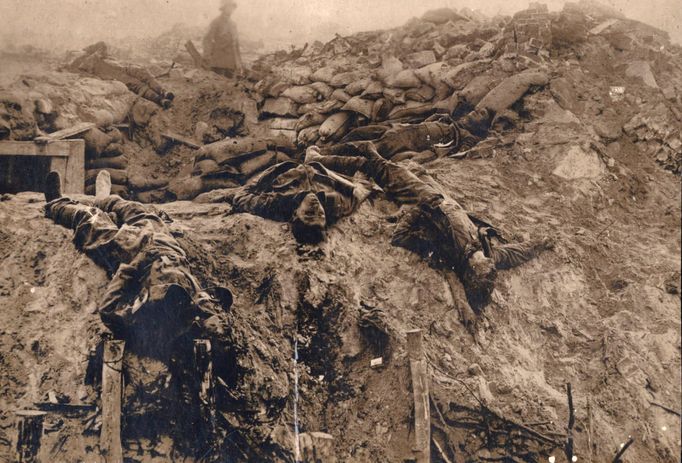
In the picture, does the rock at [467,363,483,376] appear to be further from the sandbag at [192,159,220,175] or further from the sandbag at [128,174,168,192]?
the sandbag at [128,174,168,192]

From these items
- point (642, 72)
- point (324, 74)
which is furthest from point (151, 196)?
point (642, 72)

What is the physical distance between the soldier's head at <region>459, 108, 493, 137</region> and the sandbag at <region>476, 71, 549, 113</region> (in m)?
0.06

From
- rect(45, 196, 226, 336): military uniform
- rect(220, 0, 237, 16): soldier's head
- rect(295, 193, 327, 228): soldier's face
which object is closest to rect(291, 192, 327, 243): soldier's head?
rect(295, 193, 327, 228): soldier's face

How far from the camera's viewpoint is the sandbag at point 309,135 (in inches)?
247

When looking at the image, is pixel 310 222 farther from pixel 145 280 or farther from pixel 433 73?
pixel 433 73

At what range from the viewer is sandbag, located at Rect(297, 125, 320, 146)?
6.26m

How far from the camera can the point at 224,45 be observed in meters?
7.27

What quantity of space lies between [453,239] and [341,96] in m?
2.79

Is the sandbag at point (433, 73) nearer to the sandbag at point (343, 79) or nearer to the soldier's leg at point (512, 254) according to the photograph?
the sandbag at point (343, 79)

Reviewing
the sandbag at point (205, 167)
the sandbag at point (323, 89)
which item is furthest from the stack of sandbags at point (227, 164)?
the sandbag at point (323, 89)

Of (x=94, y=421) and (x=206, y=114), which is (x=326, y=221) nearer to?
(x=94, y=421)

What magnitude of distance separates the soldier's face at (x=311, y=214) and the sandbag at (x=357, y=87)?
7.53 feet

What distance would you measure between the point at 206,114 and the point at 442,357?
438 cm

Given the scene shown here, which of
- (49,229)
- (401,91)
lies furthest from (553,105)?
(49,229)
